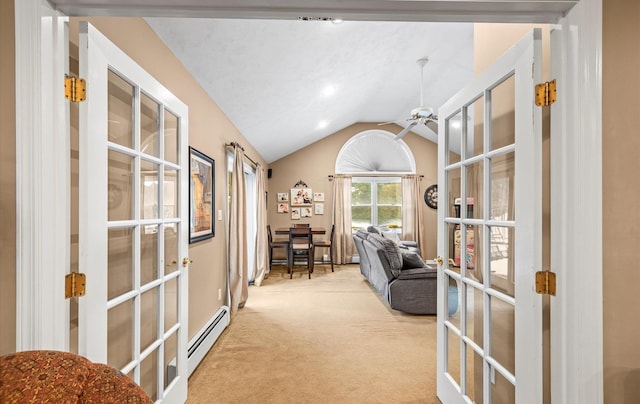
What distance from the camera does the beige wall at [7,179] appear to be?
1002 millimetres

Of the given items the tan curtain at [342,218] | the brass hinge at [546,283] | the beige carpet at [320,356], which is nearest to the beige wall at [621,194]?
the brass hinge at [546,283]

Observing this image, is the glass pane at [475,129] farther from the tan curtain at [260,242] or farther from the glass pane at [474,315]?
the tan curtain at [260,242]

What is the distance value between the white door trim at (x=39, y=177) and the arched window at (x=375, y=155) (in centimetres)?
678

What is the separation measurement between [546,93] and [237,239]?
3388 millimetres

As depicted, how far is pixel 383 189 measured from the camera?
7.89 meters

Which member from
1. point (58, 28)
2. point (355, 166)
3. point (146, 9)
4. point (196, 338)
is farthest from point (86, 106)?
point (355, 166)

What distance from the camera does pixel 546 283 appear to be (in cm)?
117

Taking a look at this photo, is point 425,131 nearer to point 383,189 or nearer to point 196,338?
point 383,189

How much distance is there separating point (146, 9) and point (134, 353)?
1446 mm

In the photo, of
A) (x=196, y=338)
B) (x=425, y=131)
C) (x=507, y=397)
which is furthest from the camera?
(x=425, y=131)

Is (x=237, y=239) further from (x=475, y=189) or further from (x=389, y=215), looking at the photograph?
(x=389, y=215)

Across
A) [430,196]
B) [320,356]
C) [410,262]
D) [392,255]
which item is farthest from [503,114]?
[430,196]

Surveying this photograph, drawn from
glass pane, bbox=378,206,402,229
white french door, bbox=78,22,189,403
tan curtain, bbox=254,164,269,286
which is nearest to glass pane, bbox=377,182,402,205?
glass pane, bbox=378,206,402,229

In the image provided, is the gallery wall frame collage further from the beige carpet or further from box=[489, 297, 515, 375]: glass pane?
box=[489, 297, 515, 375]: glass pane
